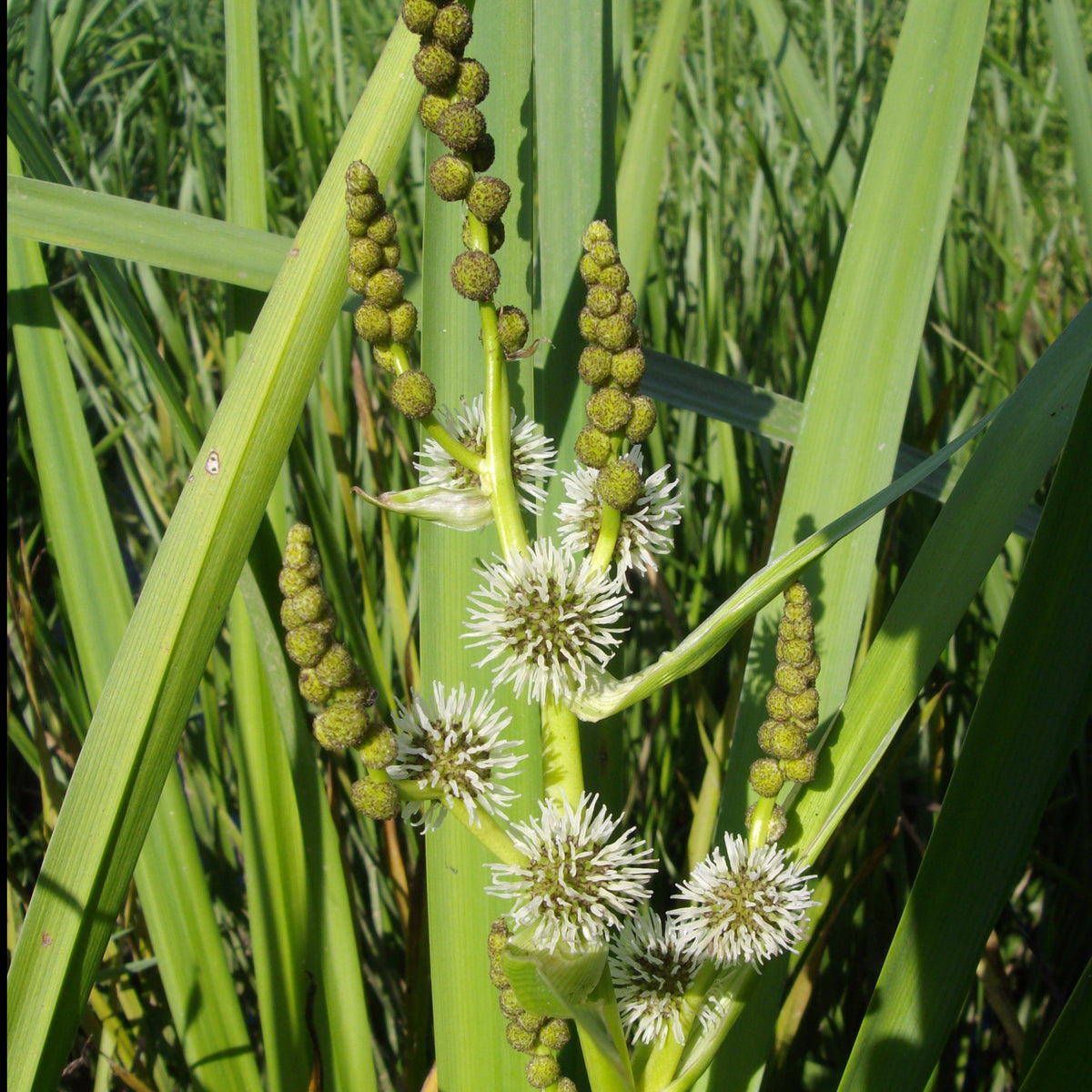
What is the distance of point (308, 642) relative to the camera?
0.75 meters

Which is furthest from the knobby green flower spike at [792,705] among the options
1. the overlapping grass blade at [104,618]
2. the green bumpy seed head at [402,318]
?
the overlapping grass blade at [104,618]

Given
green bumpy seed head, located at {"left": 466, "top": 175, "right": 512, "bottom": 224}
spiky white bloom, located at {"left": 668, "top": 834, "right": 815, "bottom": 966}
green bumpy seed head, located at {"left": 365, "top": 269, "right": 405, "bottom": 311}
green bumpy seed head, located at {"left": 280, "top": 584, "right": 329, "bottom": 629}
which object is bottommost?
spiky white bloom, located at {"left": 668, "top": 834, "right": 815, "bottom": 966}

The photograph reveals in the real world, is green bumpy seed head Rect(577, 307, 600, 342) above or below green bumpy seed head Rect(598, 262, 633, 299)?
below

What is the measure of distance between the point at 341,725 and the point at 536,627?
0.80ft

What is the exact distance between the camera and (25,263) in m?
1.46

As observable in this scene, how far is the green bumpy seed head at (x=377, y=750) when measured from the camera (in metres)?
0.82

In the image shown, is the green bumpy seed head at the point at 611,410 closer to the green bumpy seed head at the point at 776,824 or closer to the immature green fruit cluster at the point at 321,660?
the immature green fruit cluster at the point at 321,660

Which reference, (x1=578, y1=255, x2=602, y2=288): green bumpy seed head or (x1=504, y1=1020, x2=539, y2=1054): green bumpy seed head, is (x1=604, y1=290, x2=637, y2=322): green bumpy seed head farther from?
(x1=504, y1=1020, x2=539, y2=1054): green bumpy seed head

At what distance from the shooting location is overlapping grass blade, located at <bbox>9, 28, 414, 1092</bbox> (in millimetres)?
823

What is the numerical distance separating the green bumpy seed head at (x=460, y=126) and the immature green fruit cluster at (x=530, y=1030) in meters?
0.78

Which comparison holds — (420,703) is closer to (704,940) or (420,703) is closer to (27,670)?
(704,940)

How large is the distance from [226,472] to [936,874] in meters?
0.84

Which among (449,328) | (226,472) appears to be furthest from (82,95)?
(226,472)

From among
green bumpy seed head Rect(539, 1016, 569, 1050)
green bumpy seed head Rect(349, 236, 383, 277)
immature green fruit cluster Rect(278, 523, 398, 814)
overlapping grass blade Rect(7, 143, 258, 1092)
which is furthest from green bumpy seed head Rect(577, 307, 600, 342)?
overlapping grass blade Rect(7, 143, 258, 1092)
